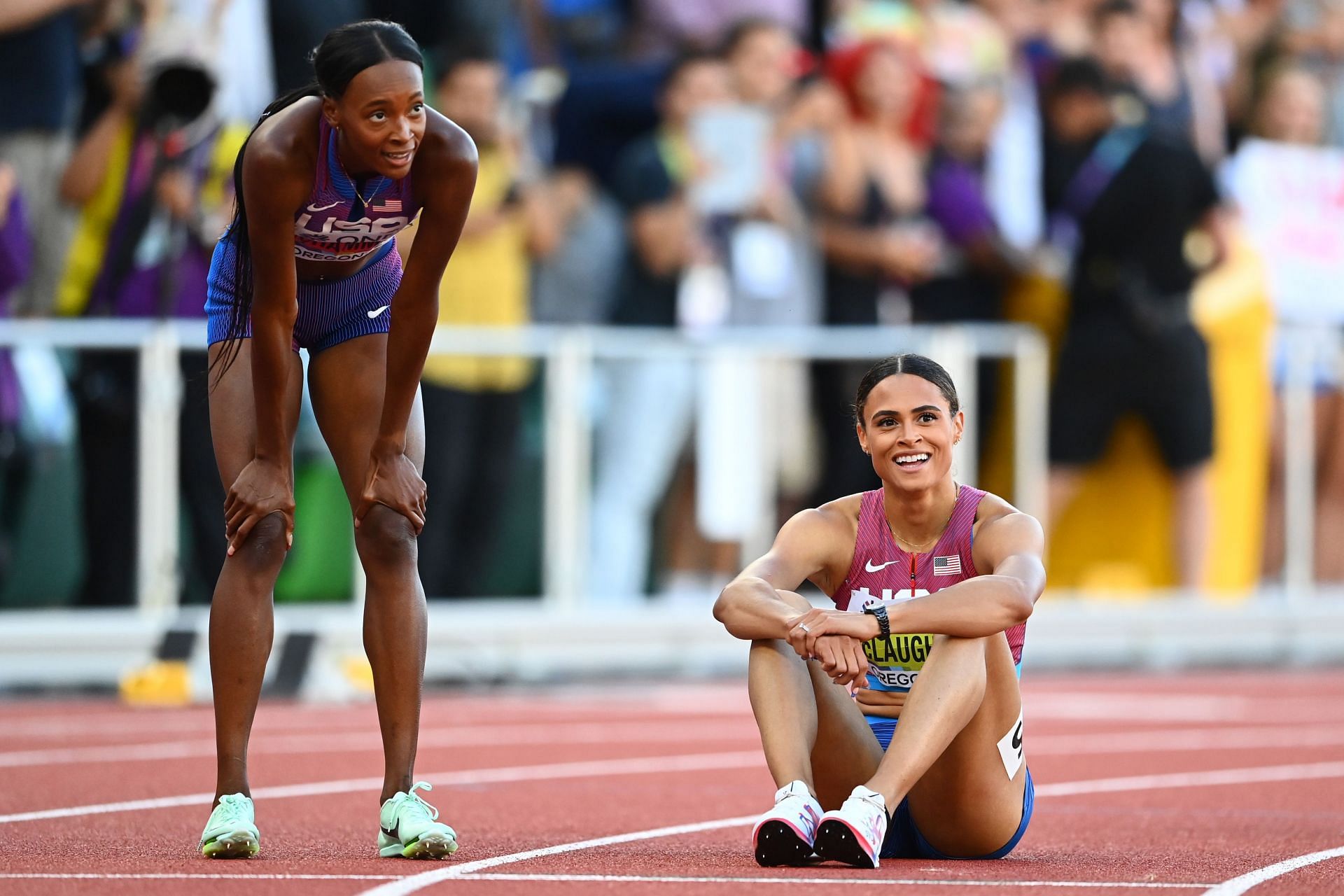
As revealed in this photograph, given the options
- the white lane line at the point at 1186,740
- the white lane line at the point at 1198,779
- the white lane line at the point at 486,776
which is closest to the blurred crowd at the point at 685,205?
the white lane line at the point at 1186,740

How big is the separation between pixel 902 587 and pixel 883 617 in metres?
0.33

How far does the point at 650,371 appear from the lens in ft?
38.6

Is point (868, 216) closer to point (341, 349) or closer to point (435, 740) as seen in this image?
point (435, 740)

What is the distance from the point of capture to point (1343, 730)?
33.3ft

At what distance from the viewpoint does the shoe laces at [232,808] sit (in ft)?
17.7

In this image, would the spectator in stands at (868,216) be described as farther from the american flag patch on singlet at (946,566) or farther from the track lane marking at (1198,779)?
the american flag patch on singlet at (946,566)

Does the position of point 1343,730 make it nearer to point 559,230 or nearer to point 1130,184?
point 1130,184

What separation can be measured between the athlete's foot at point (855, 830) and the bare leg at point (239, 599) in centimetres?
137

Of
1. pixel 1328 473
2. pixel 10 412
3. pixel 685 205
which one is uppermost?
pixel 685 205

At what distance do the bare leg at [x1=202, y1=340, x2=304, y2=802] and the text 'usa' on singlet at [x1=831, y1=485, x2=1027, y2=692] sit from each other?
4.77 ft

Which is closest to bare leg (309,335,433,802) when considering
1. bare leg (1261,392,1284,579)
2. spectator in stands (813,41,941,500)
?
spectator in stands (813,41,941,500)

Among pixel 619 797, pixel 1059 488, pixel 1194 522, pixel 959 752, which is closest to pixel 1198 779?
pixel 619 797

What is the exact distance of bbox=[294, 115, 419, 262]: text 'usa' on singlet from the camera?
17.7ft

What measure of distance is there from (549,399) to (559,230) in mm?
869
